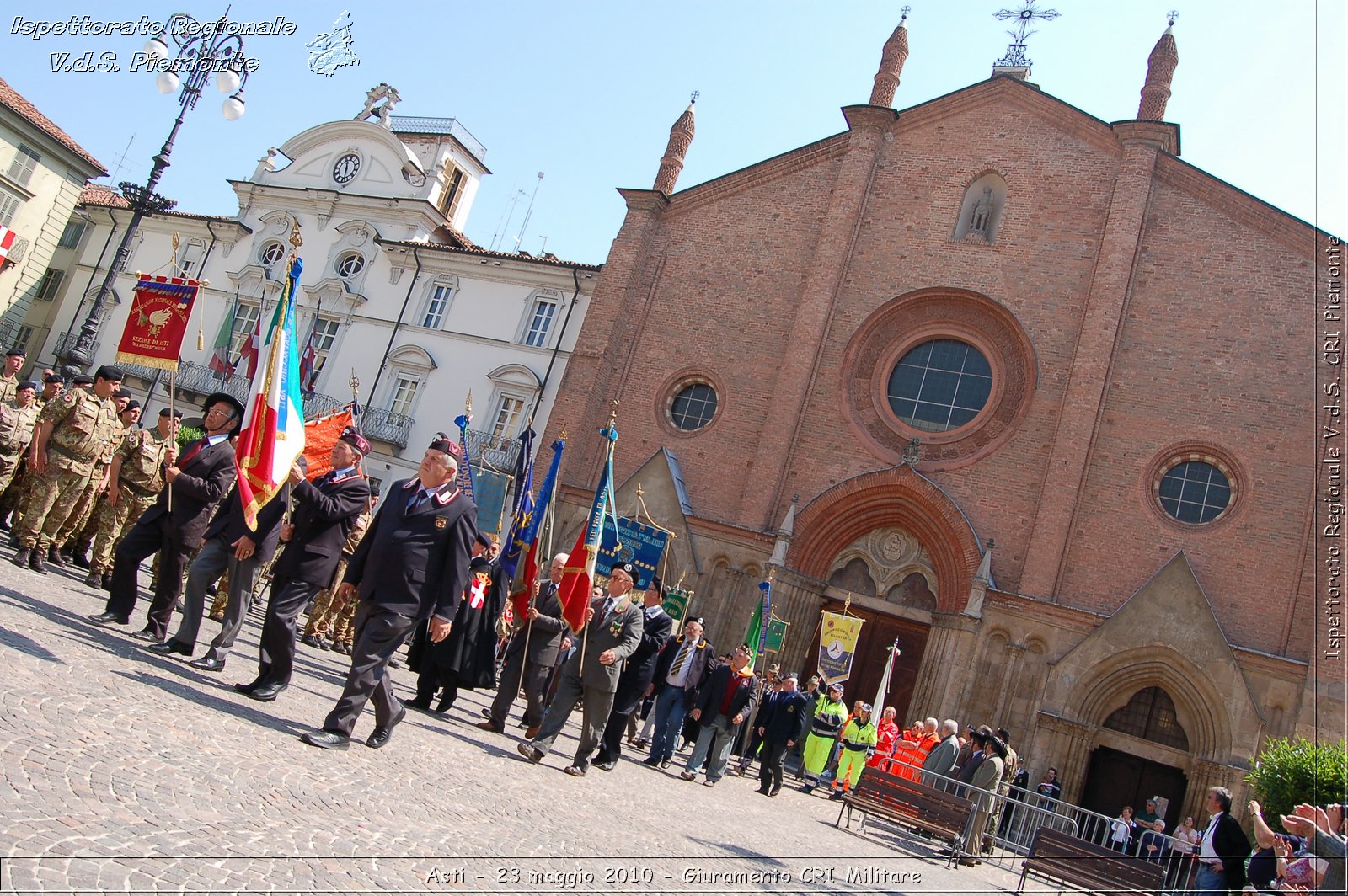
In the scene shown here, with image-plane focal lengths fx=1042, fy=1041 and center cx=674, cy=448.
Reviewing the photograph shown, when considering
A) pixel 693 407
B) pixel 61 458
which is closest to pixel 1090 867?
pixel 61 458

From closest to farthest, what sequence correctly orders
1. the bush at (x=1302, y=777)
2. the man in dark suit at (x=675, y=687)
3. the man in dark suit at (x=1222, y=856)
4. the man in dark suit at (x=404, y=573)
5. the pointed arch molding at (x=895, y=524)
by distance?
the man in dark suit at (x=404, y=573) < the man in dark suit at (x=1222, y=856) < the bush at (x=1302, y=777) < the man in dark suit at (x=675, y=687) < the pointed arch molding at (x=895, y=524)

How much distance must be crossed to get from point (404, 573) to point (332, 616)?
696cm

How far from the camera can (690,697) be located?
13.1 metres

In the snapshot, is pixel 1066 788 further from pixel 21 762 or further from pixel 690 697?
pixel 21 762

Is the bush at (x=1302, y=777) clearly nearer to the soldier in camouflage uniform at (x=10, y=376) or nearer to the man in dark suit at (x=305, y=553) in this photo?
the man in dark suit at (x=305, y=553)

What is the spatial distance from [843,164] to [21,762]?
870 inches

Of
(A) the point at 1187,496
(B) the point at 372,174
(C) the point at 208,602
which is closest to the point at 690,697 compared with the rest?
(C) the point at 208,602

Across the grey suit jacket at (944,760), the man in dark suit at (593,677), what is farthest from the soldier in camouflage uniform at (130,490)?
the grey suit jacket at (944,760)

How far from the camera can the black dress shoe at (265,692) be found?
23.3ft

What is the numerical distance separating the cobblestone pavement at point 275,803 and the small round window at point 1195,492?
37.7 feet

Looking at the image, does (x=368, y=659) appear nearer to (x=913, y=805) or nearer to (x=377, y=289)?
(x=913, y=805)

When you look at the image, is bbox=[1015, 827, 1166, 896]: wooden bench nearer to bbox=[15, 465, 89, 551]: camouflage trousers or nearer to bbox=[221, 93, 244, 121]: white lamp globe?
bbox=[15, 465, 89, 551]: camouflage trousers

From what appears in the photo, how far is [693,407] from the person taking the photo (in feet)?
78.8

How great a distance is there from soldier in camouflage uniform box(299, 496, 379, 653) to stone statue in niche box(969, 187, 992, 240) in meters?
15.1
